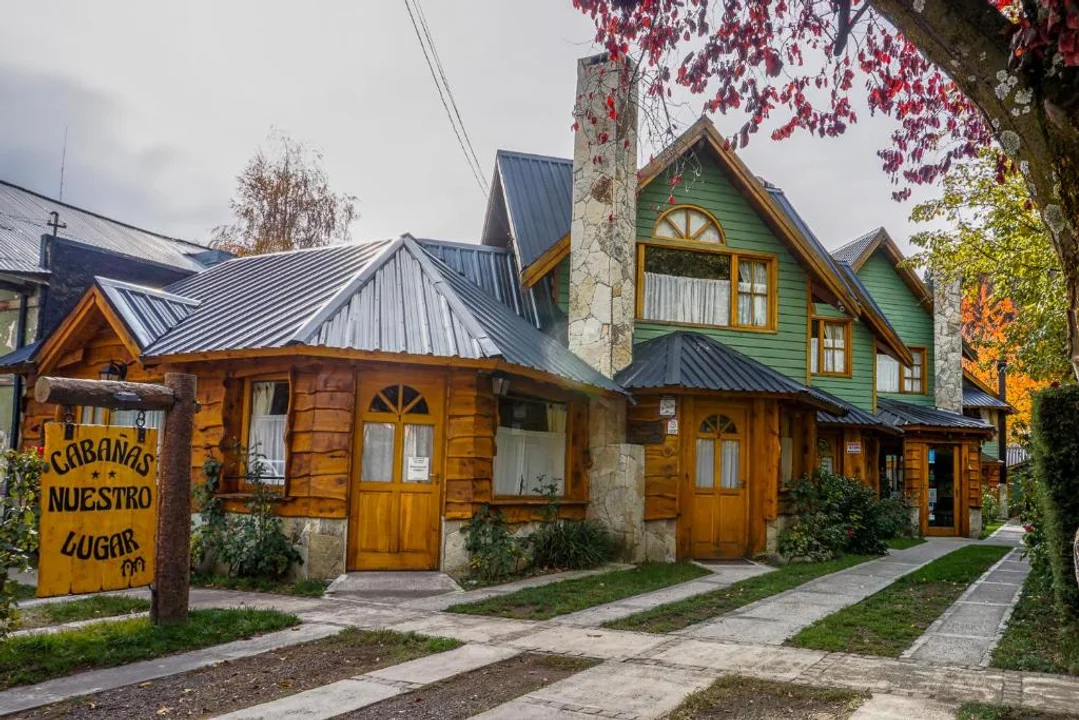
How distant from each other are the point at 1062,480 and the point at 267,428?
8.82 meters

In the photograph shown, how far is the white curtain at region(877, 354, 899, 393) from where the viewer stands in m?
24.4

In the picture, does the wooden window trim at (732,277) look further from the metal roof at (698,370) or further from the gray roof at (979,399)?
the gray roof at (979,399)

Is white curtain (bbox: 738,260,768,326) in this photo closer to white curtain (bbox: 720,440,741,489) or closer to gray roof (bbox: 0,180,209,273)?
white curtain (bbox: 720,440,741,489)

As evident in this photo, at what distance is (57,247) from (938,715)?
607 inches

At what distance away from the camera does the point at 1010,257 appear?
13141 millimetres

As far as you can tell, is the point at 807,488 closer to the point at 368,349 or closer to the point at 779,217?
the point at 779,217

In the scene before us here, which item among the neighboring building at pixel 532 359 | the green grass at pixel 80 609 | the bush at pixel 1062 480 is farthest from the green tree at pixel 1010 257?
the green grass at pixel 80 609

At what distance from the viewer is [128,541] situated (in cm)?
663

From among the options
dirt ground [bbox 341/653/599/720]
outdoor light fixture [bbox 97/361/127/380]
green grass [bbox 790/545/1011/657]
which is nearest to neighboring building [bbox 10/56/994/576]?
outdoor light fixture [bbox 97/361/127/380]

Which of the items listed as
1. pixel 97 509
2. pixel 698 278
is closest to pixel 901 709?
→ pixel 97 509

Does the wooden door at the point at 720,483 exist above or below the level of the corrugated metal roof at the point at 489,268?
below

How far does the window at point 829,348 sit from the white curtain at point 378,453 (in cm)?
1171

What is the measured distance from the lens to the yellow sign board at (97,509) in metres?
6.10

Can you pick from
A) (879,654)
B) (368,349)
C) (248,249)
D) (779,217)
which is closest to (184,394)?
(368,349)
